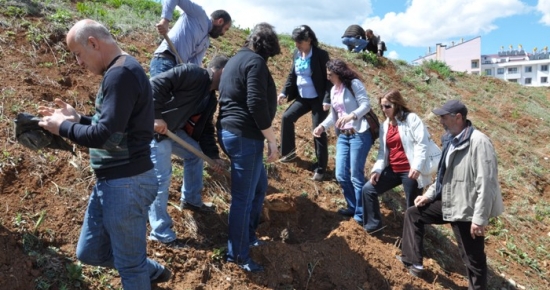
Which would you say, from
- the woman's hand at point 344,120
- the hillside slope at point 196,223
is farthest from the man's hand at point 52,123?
the woman's hand at point 344,120

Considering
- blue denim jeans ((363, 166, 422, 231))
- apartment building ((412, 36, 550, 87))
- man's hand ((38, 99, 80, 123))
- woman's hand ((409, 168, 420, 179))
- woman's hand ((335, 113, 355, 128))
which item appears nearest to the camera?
man's hand ((38, 99, 80, 123))

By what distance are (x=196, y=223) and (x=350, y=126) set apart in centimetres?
189

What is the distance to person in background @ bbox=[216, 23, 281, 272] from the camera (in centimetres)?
371

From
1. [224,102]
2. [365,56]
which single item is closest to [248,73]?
[224,102]

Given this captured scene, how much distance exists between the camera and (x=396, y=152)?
16.3 feet

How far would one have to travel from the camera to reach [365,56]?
13281 mm

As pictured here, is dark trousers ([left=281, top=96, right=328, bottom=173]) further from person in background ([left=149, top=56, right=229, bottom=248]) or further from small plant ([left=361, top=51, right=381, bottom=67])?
small plant ([left=361, top=51, right=381, bottom=67])

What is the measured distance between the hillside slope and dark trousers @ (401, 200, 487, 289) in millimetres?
239

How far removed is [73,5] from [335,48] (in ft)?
25.0

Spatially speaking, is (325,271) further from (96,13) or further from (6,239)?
(96,13)

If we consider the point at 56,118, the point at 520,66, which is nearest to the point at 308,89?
the point at 56,118

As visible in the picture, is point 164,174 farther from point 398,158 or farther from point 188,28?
point 398,158

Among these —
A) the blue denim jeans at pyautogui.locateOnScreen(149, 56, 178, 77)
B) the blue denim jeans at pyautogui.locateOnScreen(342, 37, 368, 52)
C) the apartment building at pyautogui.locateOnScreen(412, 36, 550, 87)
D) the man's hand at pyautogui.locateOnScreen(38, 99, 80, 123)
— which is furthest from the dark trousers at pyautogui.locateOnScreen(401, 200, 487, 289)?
the apartment building at pyautogui.locateOnScreen(412, 36, 550, 87)

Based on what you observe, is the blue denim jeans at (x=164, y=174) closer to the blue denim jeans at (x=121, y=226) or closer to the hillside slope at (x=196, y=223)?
the hillside slope at (x=196, y=223)
